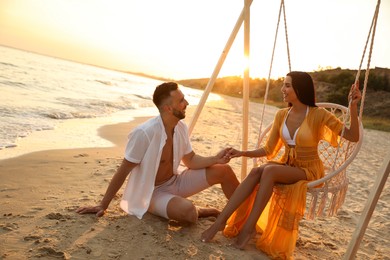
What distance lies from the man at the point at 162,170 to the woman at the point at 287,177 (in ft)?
0.89

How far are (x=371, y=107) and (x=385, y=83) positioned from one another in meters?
5.58

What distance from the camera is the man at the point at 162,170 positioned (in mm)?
3018

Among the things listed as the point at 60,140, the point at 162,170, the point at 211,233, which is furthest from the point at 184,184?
the point at 60,140

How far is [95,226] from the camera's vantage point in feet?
9.37

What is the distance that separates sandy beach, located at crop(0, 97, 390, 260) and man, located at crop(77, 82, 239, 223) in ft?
0.41

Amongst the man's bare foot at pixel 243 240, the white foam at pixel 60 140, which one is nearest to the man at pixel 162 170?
the man's bare foot at pixel 243 240

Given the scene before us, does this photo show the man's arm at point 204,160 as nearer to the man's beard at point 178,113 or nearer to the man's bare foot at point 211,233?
the man's beard at point 178,113

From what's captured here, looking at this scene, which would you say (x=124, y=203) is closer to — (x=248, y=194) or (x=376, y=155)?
(x=248, y=194)

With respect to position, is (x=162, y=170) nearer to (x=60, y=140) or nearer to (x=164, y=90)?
(x=164, y=90)

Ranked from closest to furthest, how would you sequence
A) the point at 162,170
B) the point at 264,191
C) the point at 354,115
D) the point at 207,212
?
the point at 264,191 → the point at 354,115 → the point at 162,170 → the point at 207,212

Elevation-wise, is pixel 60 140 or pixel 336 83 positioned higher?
pixel 336 83

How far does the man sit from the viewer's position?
302 centimetres

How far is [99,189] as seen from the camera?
3.73m

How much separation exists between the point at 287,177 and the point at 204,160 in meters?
0.79
